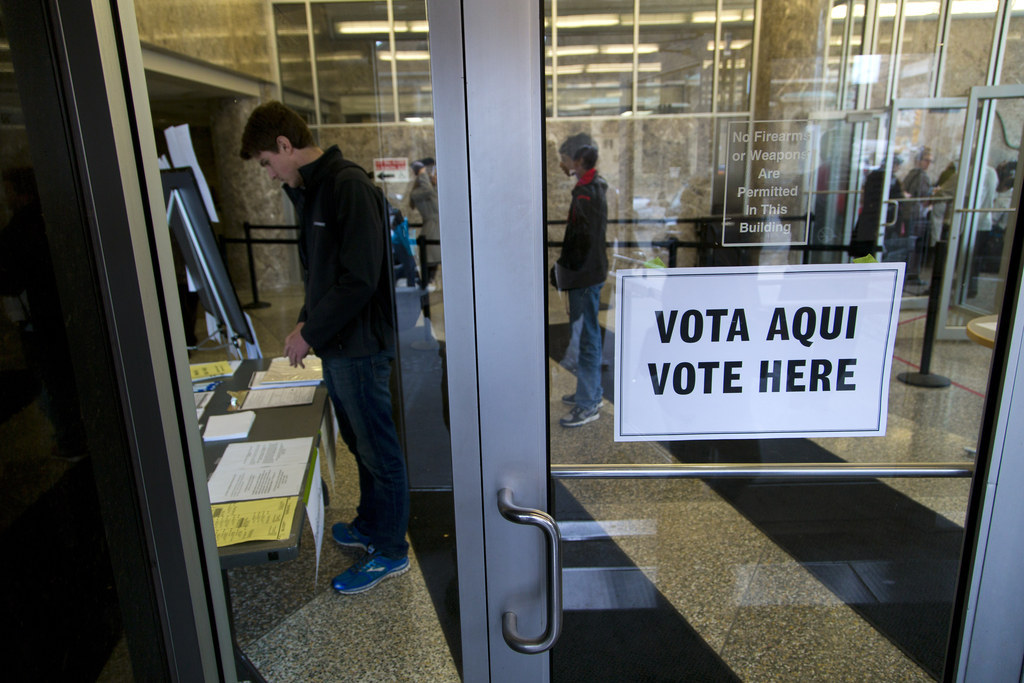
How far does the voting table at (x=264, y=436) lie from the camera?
1273 millimetres

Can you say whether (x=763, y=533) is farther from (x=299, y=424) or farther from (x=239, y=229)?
(x=239, y=229)

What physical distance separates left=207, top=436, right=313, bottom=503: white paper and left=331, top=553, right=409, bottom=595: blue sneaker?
2.14 feet

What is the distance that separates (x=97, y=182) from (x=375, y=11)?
4.29 m

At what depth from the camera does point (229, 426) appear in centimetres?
180

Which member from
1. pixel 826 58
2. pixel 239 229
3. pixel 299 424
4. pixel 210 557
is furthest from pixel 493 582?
pixel 239 229

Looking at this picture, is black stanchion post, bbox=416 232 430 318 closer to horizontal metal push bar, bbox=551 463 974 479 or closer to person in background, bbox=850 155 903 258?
horizontal metal push bar, bbox=551 463 974 479

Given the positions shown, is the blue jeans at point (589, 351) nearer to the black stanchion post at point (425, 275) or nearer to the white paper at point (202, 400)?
the black stanchion post at point (425, 275)

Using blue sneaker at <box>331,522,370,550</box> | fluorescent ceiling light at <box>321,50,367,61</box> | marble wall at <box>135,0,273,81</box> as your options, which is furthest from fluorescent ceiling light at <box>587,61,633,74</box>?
fluorescent ceiling light at <box>321,50,367,61</box>

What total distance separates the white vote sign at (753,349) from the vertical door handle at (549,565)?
19 cm

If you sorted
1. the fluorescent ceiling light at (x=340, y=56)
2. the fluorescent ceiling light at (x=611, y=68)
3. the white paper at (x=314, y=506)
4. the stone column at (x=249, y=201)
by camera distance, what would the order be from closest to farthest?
the fluorescent ceiling light at (x=611, y=68) → the white paper at (x=314, y=506) → the fluorescent ceiling light at (x=340, y=56) → the stone column at (x=249, y=201)

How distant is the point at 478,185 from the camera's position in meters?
0.79

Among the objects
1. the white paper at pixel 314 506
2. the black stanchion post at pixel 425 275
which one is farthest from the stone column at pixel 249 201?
the black stanchion post at pixel 425 275

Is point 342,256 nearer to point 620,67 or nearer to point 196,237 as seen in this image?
point 196,237

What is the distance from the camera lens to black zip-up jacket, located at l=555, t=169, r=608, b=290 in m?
0.95
